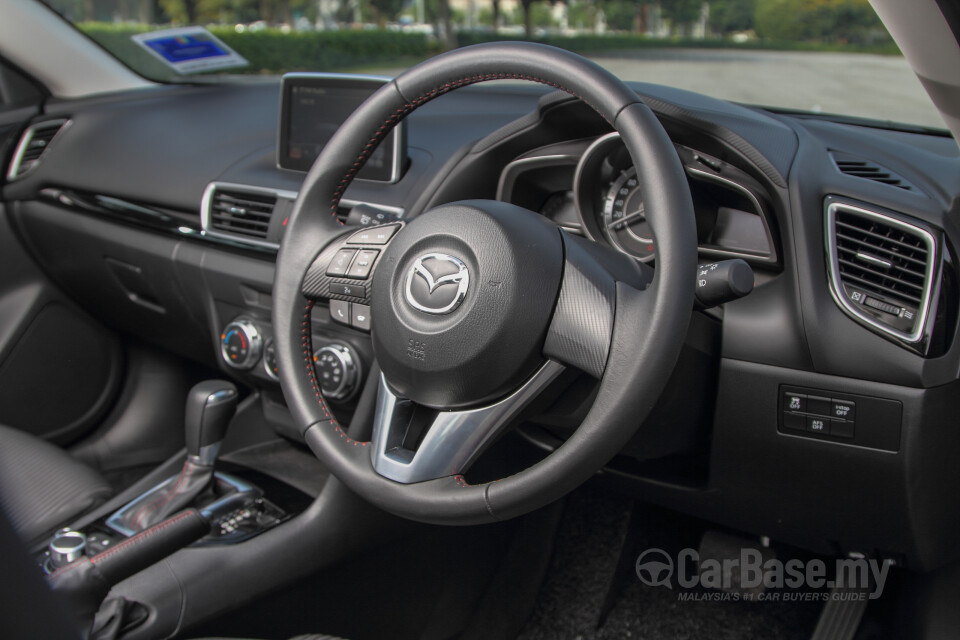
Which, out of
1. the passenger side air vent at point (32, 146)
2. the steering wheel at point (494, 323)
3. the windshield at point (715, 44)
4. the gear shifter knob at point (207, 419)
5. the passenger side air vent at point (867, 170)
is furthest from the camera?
the passenger side air vent at point (32, 146)

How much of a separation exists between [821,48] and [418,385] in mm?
1136

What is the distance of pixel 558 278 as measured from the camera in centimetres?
121

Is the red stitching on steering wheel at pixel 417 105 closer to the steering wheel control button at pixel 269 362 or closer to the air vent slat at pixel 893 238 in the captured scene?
the air vent slat at pixel 893 238

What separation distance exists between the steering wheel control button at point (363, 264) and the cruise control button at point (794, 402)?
2.35 ft

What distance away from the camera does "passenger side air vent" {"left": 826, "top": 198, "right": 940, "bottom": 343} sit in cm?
137

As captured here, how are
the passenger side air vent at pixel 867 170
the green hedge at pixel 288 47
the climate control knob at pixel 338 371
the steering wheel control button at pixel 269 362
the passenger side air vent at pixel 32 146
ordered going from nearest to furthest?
1. the passenger side air vent at pixel 867 170
2. the climate control knob at pixel 338 371
3. the steering wheel control button at pixel 269 362
4. the green hedge at pixel 288 47
5. the passenger side air vent at pixel 32 146

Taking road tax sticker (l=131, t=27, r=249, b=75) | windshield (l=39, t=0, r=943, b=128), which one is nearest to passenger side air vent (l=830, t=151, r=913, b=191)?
windshield (l=39, t=0, r=943, b=128)

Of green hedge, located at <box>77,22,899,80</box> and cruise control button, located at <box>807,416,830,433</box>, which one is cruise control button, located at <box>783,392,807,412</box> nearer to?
cruise control button, located at <box>807,416,830,433</box>

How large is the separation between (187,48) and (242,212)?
0.99 m

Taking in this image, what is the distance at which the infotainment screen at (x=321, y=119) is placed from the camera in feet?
6.22

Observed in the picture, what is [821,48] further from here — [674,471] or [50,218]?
[50,218]

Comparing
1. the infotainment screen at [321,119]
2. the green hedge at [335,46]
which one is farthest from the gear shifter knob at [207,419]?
the green hedge at [335,46]

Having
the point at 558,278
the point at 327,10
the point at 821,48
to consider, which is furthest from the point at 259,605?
the point at 327,10

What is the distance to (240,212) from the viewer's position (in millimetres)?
2141
